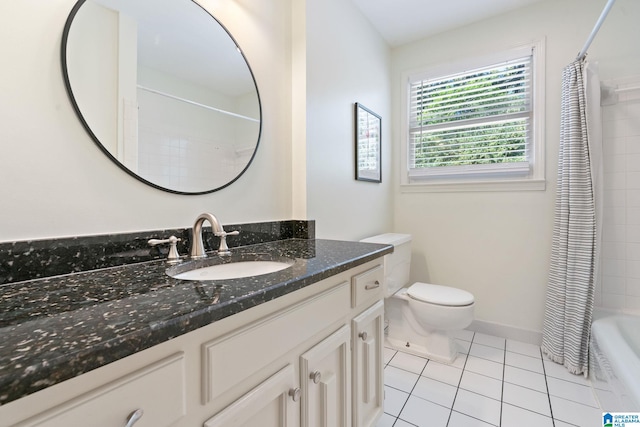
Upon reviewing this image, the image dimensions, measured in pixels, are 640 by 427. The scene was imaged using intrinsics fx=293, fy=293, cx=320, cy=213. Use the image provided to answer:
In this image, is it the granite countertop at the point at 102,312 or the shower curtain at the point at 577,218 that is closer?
the granite countertop at the point at 102,312

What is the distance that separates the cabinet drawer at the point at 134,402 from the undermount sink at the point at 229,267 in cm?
49

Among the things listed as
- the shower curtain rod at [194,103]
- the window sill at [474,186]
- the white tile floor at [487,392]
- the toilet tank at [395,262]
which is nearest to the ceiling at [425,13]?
the window sill at [474,186]

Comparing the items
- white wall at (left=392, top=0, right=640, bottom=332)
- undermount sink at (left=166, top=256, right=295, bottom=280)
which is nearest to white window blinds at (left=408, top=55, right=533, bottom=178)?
white wall at (left=392, top=0, right=640, bottom=332)

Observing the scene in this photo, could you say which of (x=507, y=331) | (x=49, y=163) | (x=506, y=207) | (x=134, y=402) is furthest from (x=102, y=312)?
(x=507, y=331)

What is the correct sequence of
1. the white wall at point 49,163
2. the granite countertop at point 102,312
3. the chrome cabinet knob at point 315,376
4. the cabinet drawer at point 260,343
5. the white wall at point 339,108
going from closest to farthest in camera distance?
the granite countertop at point 102,312
the cabinet drawer at point 260,343
the white wall at point 49,163
the chrome cabinet knob at point 315,376
the white wall at point 339,108

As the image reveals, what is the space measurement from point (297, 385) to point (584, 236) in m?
2.01

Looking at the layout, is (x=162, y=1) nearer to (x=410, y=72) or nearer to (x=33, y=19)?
(x=33, y=19)

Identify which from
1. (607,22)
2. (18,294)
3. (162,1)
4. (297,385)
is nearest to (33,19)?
(162,1)

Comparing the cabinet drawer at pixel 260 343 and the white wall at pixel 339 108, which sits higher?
the white wall at pixel 339 108

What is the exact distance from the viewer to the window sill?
217 cm

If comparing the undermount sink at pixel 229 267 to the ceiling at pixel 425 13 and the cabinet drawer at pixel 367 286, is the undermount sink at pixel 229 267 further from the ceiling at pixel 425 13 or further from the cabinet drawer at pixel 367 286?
the ceiling at pixel 425 13

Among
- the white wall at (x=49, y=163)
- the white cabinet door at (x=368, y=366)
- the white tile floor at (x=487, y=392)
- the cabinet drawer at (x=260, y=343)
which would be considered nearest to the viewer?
the cabinet drawer at (x=260, y=343)

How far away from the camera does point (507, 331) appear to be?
2273 millimetres

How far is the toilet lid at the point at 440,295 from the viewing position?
1859 millimetres
